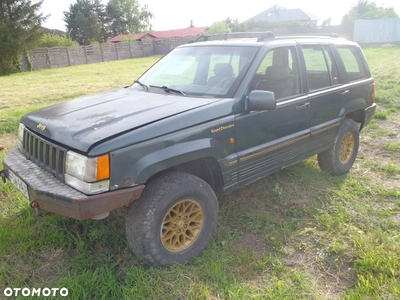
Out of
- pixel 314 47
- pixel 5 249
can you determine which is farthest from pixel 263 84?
pixel 5 249

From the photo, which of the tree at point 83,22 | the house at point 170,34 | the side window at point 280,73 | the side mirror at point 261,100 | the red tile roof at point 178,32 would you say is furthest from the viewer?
the red tile roof at point 178,32

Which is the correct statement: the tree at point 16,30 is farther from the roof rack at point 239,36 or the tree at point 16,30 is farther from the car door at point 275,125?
the car door at point 275,125

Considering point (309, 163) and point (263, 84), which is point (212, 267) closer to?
point (263, 84)

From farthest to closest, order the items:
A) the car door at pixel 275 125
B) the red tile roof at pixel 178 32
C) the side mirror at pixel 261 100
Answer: the red tile roof at pixel 178 32 < the car door at pixel 275 125 < the side mirror at pixel 261 100

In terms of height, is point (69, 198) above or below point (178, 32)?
below

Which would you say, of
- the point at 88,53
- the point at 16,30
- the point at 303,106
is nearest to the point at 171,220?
the point at 303,106

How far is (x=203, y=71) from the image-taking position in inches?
138

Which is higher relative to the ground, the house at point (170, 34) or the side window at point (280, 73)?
the house at point (170, 34)

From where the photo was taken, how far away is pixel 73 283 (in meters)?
2.52

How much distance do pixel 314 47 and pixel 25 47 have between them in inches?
975

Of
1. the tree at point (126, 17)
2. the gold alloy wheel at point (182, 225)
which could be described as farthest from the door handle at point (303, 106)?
the tree at point (126, 17)

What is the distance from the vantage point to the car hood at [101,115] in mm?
2457

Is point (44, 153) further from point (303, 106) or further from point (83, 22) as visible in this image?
point (83, 22)

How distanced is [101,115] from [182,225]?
1110 millimetres
